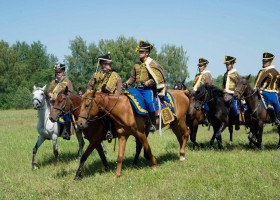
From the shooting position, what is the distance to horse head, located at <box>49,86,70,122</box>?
6.78m

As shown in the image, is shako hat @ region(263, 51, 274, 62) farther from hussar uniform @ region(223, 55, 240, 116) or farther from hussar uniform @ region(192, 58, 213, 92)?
hussar uniform @ region(192, 58, 213, 92)

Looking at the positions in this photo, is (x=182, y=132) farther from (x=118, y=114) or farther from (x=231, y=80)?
(x=231, y=80)

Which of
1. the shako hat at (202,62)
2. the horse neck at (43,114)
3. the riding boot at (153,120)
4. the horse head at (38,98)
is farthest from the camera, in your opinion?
the shako hat at (202,62)

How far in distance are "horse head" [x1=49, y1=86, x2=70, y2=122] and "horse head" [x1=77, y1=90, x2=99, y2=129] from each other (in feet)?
3.79

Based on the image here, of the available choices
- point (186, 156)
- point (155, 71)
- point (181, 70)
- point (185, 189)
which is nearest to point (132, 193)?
point (185, 189)

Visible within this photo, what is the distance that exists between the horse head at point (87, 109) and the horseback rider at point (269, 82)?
6136mm

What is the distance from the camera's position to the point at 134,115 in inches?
269

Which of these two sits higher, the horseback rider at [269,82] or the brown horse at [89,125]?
the horseback rider at [269,82]

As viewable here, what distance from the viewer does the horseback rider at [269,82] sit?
9344mm

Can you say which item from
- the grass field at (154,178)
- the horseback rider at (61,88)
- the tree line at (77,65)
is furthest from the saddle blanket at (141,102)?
the tree line at (77,65)

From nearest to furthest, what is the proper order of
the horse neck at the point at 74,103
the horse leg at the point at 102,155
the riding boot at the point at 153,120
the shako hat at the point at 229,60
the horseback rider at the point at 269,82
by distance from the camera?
1. the riding boot at the point at 153,120
2. the horse neck at the point at 74,103
3. the horse leg at the point at 102,155
4. the horseback rider at the point at 269,82
5. the shako hat at the point at 229,60

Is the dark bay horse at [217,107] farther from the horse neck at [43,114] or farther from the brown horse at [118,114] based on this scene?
the horse neck at [43,114]

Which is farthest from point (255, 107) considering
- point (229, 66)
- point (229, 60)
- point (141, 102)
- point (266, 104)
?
point (141, 102)

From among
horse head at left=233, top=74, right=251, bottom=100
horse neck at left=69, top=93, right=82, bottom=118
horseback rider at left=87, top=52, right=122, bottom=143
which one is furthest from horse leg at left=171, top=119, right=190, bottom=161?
horse neck at left=69, top=93, right=82, bottom=118
